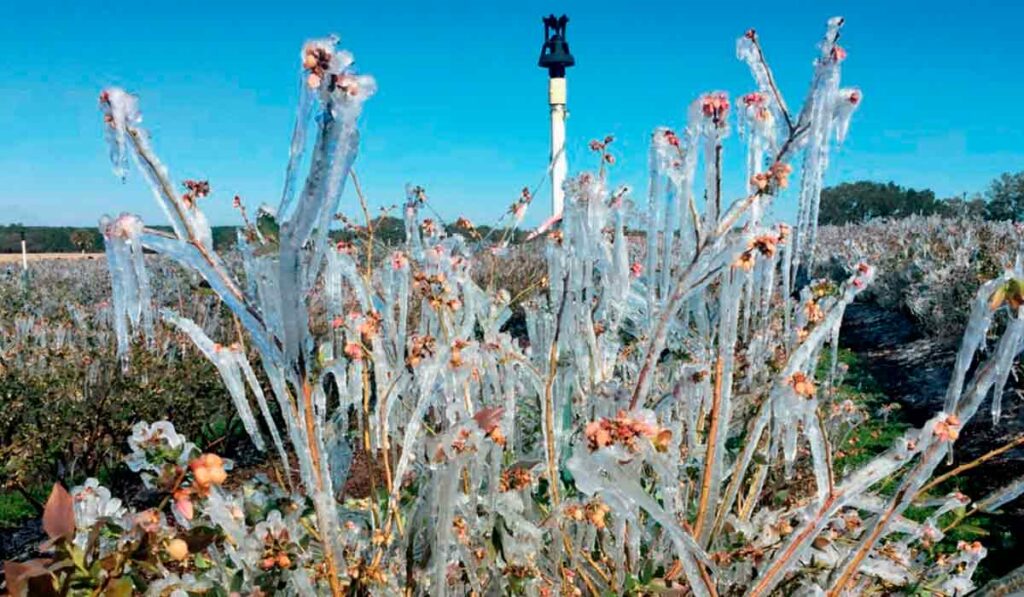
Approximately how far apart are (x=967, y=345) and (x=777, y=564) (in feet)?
1.62

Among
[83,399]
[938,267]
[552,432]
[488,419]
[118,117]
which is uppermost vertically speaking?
[118,117]

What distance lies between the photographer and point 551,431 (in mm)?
1633

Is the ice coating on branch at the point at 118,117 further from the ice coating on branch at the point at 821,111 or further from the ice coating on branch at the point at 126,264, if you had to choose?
the ice coating on branch at the point at 821,111

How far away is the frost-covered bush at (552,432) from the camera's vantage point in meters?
0.96

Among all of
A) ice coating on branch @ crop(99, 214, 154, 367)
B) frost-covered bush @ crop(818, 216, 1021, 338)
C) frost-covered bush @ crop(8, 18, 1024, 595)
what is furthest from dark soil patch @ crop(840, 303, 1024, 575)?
ice coating on branch @ crop(99, 214, 154, 367)

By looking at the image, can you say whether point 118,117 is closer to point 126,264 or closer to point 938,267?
point 126,264

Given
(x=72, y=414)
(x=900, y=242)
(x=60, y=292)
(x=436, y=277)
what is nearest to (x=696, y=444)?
(x=436, y=277)

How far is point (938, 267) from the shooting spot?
359 inches

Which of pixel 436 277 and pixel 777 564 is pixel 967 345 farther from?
pixel 436 277

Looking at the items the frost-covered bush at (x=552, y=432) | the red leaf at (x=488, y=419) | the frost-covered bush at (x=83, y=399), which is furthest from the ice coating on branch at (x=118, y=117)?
the frost-covered bush at (x=83, y=399)

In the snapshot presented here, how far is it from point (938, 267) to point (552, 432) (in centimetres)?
907

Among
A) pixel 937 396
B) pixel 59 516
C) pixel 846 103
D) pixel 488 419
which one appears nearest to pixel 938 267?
pixel 937 396

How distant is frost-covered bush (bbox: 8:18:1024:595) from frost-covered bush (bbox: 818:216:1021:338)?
4.16 metres

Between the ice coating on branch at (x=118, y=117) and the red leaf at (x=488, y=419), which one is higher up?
the ice coating on branch at (x=118, y=117)
